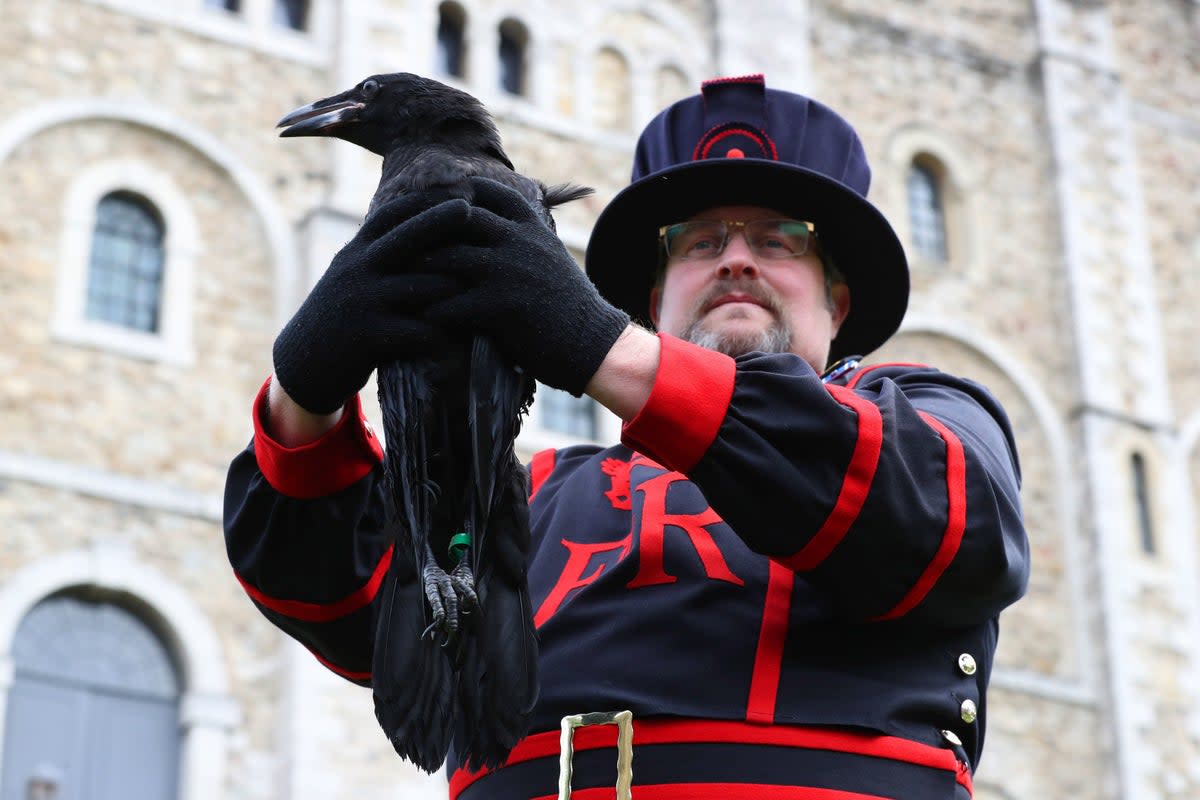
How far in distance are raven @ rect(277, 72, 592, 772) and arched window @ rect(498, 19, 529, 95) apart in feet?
41.4

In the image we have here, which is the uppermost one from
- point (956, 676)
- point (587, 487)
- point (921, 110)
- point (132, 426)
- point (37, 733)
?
point (921, 110)

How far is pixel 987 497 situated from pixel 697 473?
44 cm

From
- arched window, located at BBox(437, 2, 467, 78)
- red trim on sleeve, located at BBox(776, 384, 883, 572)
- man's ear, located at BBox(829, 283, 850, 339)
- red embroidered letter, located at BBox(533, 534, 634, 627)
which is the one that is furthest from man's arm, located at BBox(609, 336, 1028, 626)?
arched window, located at BBox(437, 2, 467, 78)

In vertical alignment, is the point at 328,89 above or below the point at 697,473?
above

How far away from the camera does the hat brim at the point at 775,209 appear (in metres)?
3.37

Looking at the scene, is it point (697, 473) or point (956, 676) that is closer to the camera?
point (697, 473)

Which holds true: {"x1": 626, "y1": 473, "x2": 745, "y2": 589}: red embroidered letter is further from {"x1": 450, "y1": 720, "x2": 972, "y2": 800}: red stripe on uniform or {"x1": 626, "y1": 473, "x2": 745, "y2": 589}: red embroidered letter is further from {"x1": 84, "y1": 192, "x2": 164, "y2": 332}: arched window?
{"x1": 84, "y1": 192, "x2": 164, "y2": 332}: arched window

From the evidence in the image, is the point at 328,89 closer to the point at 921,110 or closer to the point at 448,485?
the point at 921,110

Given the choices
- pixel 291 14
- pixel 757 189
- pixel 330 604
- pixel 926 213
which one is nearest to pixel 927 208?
pixel 926 213

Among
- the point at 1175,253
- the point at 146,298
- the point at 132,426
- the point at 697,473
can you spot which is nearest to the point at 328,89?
the point at 146,298

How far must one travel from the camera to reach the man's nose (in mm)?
3383

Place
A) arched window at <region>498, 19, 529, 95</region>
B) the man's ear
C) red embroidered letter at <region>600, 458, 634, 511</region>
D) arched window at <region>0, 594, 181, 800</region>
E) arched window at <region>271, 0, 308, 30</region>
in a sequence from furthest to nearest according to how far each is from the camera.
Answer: arched window at <region>498, 19, 529, 95</region>, arched window at <region>271, 0, 308, 30</region>, arched window at <region>0, 594, 181, 800</region>, the man's ear, red embroidered letter at <region>600, 458, 634, 511</region>

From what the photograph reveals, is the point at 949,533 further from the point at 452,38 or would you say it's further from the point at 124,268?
the point at 452,38

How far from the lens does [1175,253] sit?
699 inches
